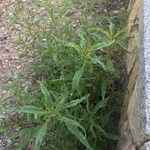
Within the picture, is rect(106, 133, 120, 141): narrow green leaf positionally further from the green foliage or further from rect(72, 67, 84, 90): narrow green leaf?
rect(72, 67, 84, 90): narrow green leaf

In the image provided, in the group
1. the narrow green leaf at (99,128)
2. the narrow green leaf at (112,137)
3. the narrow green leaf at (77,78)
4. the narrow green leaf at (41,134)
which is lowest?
the narrow green leaf at (112,137)

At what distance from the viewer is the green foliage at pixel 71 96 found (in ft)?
7.13

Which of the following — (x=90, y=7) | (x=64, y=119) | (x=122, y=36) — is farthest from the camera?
(x=90, y=7)

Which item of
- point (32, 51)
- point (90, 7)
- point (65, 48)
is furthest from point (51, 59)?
point (90, 7)

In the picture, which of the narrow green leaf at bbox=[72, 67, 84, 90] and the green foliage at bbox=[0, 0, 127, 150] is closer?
the green foliage at bbox=[0, 0, 127, 150]

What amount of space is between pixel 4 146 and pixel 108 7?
1.51 meters

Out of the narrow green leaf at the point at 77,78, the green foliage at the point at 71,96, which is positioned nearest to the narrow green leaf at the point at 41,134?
the green foliage at the point at 71,96

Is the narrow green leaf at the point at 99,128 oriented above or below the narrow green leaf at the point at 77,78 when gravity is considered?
below

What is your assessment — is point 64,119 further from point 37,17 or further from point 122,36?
point 37,17

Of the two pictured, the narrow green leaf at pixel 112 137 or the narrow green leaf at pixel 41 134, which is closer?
the narrow green leaf at pixel 41 134

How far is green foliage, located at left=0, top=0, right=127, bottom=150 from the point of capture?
85.6 inches

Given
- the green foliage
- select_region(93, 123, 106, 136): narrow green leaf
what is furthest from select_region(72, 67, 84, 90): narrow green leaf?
select_region(93, 123, 106, 136): narrow green leaf

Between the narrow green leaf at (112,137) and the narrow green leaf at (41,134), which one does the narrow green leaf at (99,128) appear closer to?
the narrow green leaf at (112,137)

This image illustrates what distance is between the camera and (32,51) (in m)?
3.42
